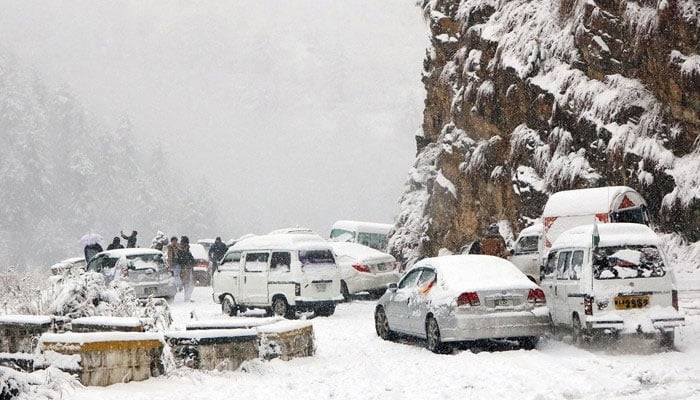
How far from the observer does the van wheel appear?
20.2 meters

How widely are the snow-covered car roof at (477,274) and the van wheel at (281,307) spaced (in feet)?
19.0

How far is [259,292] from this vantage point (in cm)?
2066

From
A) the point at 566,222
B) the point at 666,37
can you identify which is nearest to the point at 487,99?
the point at 666,37

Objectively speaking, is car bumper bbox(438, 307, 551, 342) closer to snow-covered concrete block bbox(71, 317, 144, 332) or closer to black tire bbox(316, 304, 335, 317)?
snow-covered concrete block bbox(71, 317, 144, 332)

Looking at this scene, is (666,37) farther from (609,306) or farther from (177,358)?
(177,358)

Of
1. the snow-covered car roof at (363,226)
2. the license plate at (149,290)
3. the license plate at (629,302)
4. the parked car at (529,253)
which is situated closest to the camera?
the license plate at (629,302)

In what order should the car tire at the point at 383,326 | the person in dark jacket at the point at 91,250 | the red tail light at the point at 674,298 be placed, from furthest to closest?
1. the person in dark jacket at the point at 91,250
2. the car tire at the point at 383,326
3. the red tail light at the point at 674,298

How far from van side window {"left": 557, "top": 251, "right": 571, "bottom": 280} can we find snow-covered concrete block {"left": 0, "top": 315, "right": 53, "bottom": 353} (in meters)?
8.09

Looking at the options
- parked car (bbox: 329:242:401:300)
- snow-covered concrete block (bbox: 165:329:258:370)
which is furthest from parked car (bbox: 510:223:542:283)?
snow-covered concrete block (bbox: 165:329:258:370)

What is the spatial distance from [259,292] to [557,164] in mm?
11163

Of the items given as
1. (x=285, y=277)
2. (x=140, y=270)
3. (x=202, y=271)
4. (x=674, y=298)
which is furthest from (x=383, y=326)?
(x=202, y=271)

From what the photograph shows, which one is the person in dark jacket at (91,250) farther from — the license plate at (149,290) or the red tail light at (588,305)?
the red tail light at (588,305)

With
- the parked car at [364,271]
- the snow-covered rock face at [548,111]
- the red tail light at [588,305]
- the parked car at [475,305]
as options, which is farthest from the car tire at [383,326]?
the snow-covered rock face at [548,111]

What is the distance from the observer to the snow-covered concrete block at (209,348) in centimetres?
1125
